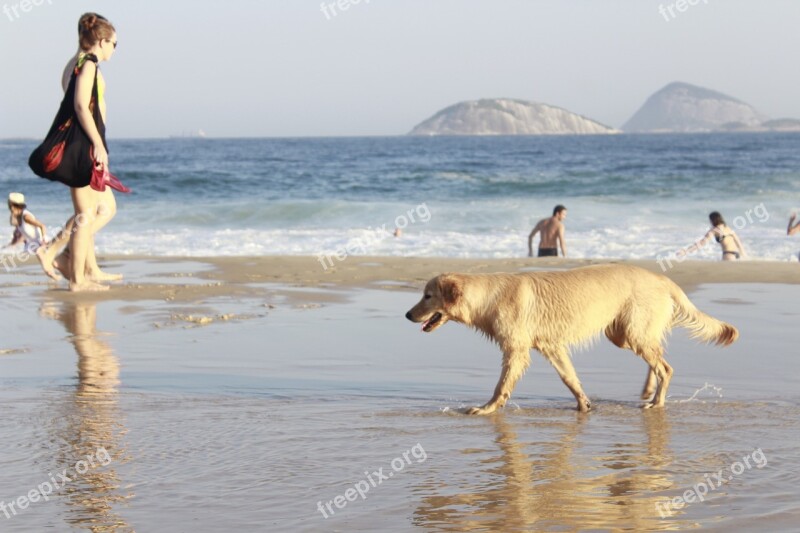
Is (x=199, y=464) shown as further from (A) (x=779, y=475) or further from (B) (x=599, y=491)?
(A) (x=779, y=475)

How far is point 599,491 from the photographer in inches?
179

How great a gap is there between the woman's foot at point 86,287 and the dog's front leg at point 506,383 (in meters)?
5.73

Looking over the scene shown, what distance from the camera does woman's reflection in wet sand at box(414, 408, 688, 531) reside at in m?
4.18

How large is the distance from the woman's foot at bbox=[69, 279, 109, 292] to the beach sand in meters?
0.37

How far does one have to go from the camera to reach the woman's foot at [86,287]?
34.5 ft

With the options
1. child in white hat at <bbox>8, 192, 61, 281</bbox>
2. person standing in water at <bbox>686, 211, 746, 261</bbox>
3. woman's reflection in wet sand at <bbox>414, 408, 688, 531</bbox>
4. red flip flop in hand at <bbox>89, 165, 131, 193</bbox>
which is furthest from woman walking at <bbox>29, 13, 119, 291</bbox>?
person standing in water at <bbox>686, 211, 746, 261</bbox>

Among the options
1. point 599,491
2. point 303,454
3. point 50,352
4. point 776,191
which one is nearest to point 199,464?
point 303,454

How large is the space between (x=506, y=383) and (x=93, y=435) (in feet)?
7.85

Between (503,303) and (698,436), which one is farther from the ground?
(503,303)

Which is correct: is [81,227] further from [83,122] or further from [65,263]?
[83,122]

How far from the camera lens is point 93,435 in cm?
546

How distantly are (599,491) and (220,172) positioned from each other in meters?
48.2

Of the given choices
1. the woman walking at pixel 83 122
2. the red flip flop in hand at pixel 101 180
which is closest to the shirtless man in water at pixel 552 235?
the red flip flop in hand at pixel 101 180

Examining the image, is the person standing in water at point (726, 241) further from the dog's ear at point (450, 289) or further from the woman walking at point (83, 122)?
the dog's ear at point (450, 289)
